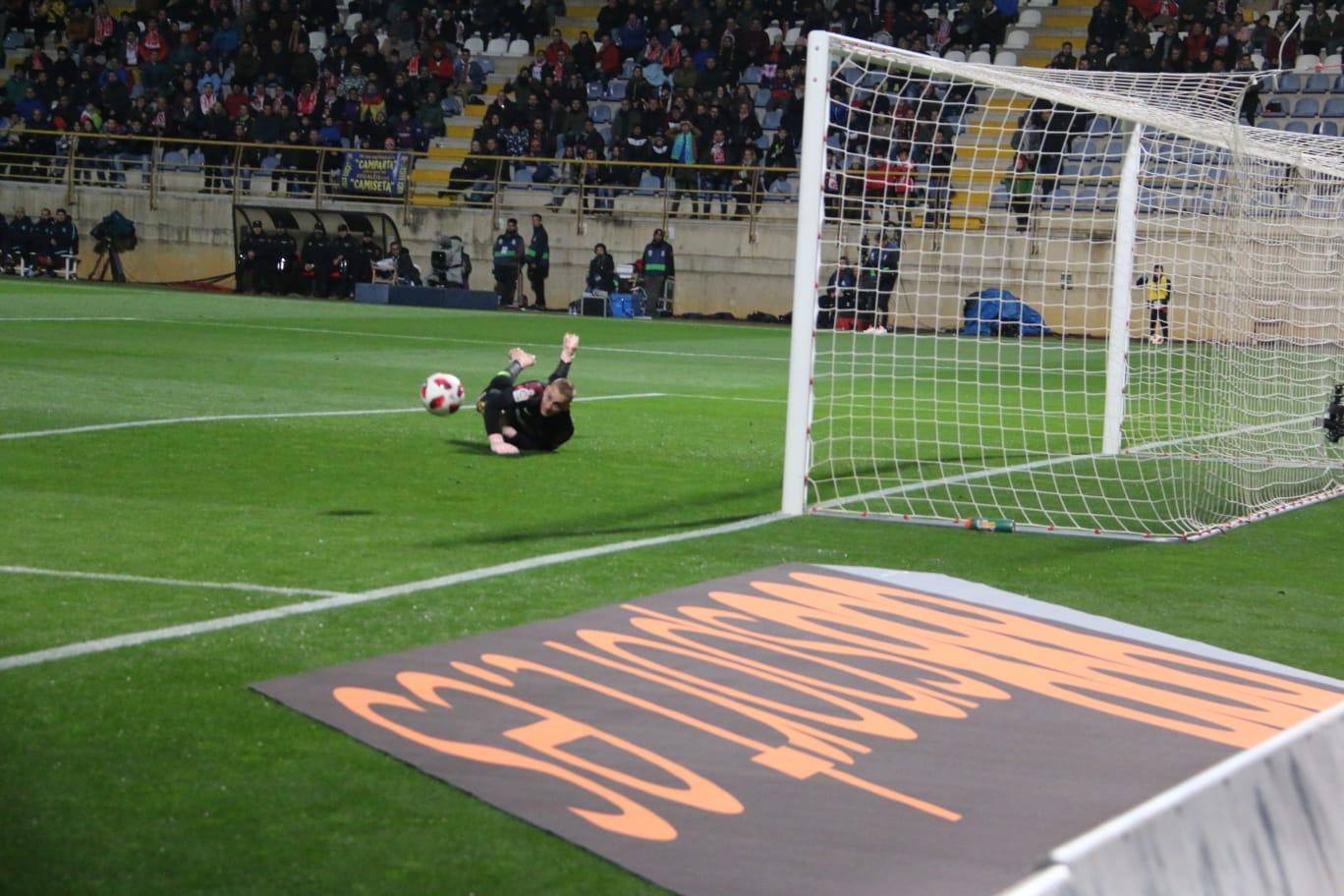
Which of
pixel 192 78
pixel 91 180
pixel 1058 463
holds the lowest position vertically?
pixel 1058 463

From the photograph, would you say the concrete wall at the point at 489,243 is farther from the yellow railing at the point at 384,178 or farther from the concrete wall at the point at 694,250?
the yellow railing at the point at 384,178

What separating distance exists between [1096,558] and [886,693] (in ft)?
9.79

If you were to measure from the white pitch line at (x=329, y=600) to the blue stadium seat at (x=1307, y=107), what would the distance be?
24203 millimetres

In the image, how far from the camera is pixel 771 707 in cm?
496

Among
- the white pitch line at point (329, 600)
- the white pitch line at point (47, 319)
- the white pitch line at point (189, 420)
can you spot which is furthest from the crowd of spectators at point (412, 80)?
the white pitch line at point (329, 600)

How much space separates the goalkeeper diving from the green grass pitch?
0.60 ft

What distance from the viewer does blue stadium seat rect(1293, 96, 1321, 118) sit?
95.2ft

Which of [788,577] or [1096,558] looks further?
[1096,558]

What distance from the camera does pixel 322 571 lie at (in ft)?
21.7

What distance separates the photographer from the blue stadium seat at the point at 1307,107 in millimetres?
29031

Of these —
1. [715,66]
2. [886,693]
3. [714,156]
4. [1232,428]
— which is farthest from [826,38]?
[715,66]

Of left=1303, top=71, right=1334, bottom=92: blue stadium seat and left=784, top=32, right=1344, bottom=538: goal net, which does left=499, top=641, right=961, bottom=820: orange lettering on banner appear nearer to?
left=784, top=32, right=1344, bottom=538: goal net

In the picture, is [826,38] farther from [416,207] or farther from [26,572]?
[416,207]

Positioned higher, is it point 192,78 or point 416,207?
point 192,78
